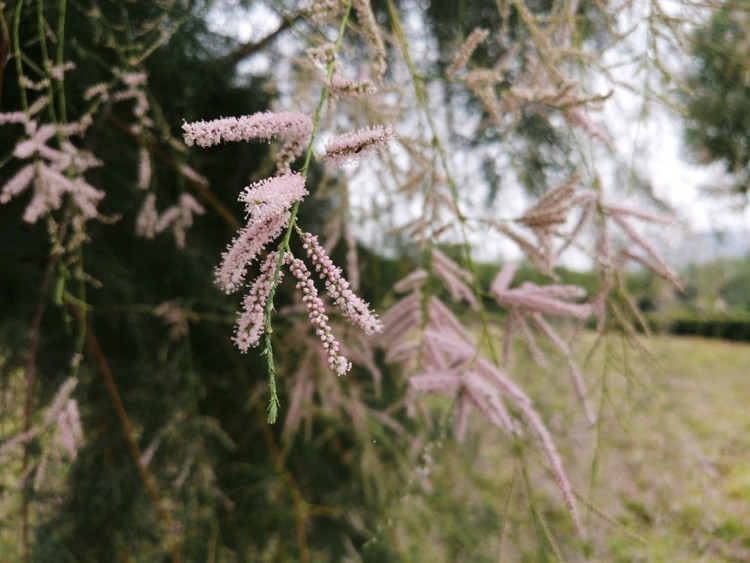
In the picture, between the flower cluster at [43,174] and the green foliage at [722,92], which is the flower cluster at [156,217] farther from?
the green foliage at [722,92]

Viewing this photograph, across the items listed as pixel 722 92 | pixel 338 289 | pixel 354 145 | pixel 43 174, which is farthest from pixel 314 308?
pixel 722 92

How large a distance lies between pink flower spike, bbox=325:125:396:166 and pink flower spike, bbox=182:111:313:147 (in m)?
0.05

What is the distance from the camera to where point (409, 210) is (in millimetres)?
1613

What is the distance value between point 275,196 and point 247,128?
73mm

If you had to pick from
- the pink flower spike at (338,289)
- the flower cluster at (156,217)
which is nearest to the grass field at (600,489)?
the pink flower spike at (338,289)

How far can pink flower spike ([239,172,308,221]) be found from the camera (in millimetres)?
408

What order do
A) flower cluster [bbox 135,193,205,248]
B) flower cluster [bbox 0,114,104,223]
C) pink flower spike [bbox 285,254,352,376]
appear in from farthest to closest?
flower cluster [bbox 135,193,205,248] < flower cluster [bbox 0,114,104,223] < pink flower spike [bbox 285,254,352,376]

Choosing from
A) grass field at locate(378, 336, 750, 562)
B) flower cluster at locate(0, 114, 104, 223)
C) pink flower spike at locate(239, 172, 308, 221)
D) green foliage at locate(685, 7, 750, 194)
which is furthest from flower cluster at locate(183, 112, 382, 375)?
green foliage at locate(685, 7, 750, 194)

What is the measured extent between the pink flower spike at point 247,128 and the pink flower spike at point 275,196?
0.15ft

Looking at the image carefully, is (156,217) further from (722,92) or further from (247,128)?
(722,92)

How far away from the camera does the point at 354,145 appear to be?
44 centimetres

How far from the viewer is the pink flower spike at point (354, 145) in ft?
1.44

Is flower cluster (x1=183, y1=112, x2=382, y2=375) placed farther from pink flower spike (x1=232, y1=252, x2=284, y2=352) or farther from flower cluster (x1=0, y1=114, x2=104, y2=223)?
flower cluster (x1=0, y1=114, x2=104, y2=223)

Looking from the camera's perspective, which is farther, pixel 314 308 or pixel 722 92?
pixel 722 92
